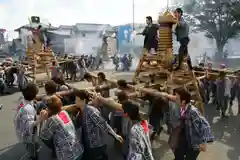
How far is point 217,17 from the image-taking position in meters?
33.0

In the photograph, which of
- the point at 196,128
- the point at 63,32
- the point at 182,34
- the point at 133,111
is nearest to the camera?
the point at 133,111

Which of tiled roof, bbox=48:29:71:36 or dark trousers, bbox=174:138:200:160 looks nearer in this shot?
dark trousers, bbox=174:138:200:160

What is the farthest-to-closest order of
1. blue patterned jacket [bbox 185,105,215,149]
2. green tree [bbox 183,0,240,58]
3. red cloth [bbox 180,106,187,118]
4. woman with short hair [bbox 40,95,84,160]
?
green tree [bbox 183,0,240,58] < red cloth [bbox 180,106,187,118] < blue patterned jacket [bbox 185,105,215,149] < woman with short hair [bbox 40,95,84,160]

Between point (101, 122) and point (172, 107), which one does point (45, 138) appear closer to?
point (101, 122)

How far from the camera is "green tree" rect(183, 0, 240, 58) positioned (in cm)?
3115

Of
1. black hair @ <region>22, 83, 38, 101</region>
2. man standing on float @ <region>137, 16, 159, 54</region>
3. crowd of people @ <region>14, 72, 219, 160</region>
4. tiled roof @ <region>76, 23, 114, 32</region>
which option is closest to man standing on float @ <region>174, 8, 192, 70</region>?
man standing on float @ <region>137, 16, 159, 54</region>

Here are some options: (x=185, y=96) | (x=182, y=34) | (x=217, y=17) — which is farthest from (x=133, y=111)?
(x=217, y=17)

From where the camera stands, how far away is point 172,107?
502 centimetres

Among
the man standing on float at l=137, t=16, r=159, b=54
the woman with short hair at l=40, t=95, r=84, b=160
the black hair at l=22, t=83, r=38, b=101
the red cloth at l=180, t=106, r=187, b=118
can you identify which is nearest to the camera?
the woman with short hair at l=40, t=95, r=84, b=160

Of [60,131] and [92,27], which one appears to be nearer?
[60,131]

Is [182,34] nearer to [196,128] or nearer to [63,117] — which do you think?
[196,128]

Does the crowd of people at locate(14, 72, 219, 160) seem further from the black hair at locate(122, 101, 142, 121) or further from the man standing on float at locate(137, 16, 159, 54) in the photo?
the man standing on float at locate(137, 16, 159, 54)

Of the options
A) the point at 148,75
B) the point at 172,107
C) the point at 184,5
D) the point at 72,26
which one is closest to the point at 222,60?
the point at 184,5

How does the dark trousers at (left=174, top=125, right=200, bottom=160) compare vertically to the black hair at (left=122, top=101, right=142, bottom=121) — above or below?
below
